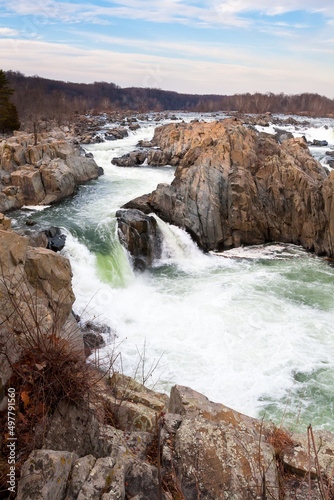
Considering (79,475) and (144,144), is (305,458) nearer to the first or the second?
(79,475)

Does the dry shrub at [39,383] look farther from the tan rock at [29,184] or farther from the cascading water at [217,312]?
the tan rock at [29,184]

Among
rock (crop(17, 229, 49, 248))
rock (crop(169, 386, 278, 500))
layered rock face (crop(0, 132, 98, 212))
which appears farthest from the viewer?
layered rock face (crop(0, 132, 98, 212))

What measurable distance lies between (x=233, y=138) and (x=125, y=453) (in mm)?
19916

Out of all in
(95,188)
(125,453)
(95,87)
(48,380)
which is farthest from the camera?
(95,87)

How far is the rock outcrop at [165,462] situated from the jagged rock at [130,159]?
1095 inches

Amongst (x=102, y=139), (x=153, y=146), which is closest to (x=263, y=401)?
(x=153, y=146)

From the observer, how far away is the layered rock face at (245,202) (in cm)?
1839

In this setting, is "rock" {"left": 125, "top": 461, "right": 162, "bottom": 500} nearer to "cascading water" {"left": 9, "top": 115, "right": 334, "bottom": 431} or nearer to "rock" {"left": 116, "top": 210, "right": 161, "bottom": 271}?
"cascading water" {"left": 9, "top": 115, "right": 334, "bottom": 431}

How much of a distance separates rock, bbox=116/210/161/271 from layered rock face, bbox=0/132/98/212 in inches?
226

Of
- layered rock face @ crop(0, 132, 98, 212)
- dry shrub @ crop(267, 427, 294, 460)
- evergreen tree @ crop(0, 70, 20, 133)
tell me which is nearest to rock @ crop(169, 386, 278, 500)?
dry shrub @ crop(267, 427, 294, 460)

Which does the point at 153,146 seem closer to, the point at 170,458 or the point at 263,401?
the point at 263,401

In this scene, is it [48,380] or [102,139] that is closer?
[48,380]

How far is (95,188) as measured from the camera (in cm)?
2369

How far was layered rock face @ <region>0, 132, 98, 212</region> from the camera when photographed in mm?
19203
